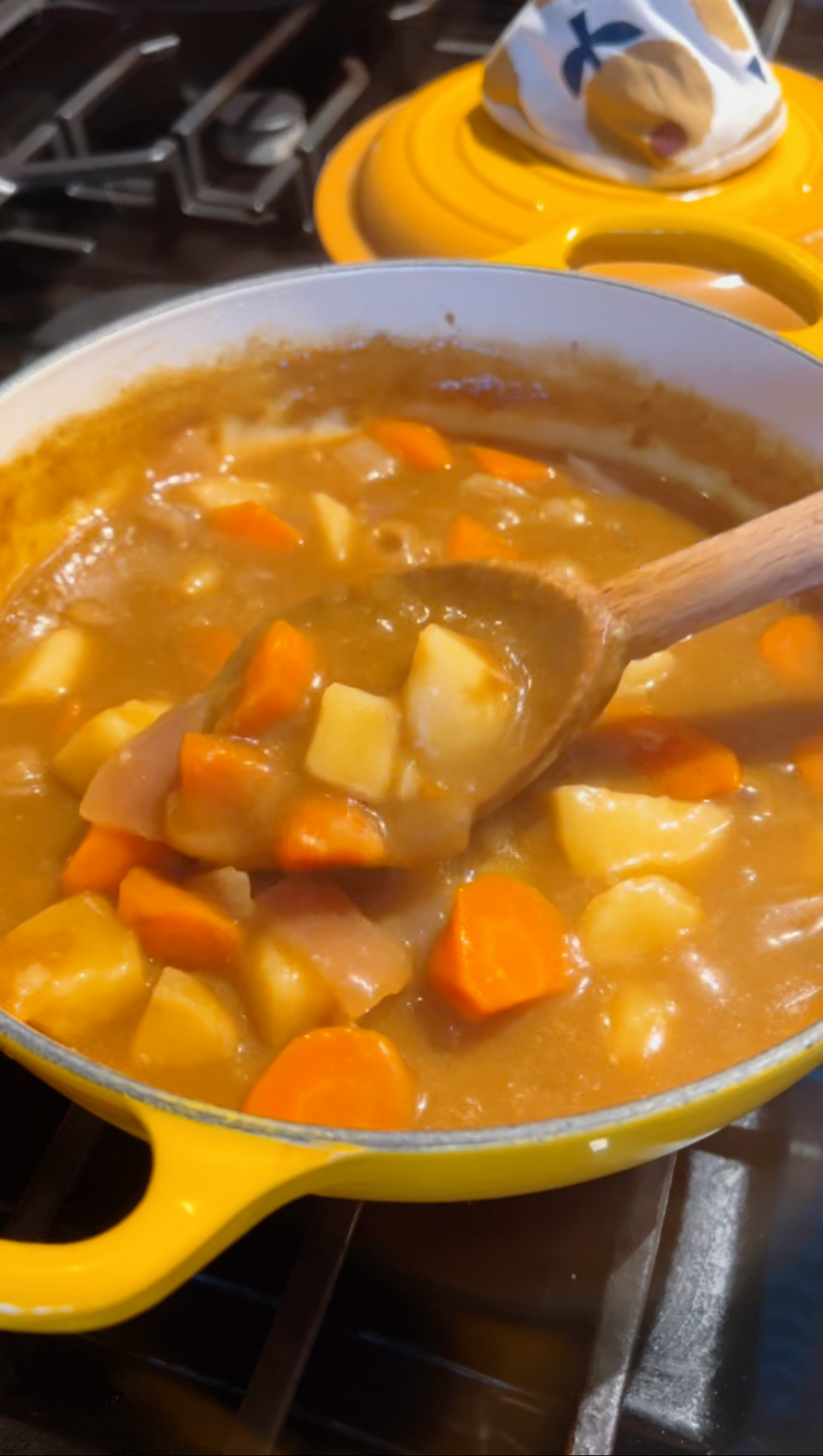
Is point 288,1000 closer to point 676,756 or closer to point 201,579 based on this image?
point 676,756

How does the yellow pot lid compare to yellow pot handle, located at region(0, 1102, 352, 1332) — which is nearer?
yellow pot handle, located at region(0, 1102, 352, 1332)

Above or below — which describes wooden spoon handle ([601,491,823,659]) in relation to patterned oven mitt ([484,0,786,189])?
below

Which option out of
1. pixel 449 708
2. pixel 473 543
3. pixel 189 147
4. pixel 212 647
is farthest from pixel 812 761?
pixel 189 147

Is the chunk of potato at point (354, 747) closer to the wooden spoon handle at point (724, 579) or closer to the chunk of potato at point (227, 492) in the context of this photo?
the wooden spoon handle at point (724, 579)

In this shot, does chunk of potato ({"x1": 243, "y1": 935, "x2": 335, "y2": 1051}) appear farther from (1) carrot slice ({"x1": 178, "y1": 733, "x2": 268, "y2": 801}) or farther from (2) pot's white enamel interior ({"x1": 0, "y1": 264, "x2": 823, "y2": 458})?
(2) pot's white enamel interior ({"x1": 0, "y1": 264, "x2": 823, "y2": 458})

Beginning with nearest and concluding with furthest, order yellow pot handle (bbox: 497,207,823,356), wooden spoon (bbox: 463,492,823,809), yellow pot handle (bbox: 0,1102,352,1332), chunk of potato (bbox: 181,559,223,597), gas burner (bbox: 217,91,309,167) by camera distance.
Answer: yellow pot handle (bbox: 0,1102,352,1332)
wooden spoon (bbox: 463,492,823,809)
yellow pot handle (bbox: 497,207,823,356)
chunk of potato (bbox: 181,559,223,597)
gas burner (bbox: 217,91,309,167)

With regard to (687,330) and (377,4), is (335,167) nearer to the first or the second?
(377,4)

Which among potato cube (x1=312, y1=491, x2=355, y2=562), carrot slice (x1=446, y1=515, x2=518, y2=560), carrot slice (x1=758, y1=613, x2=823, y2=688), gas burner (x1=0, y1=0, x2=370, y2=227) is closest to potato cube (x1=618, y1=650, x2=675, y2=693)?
carrot slice (x1=758, y1=613, x2=823, y2=688)

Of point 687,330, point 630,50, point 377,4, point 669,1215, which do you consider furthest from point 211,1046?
point 377,4

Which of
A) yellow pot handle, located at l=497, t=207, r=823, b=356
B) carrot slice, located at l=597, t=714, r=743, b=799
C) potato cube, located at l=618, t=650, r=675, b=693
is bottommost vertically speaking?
carrot slice, located at l=597, t=714, r=743, b=799
